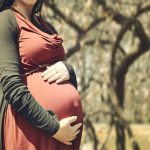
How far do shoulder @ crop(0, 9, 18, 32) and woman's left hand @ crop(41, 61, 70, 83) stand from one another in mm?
227

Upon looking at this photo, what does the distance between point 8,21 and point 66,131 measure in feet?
1.70

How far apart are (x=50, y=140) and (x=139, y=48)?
4.84m

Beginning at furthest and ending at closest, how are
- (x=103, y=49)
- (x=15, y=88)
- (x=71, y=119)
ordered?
1. (x=103, y=49)
2. (x=71, y=119)
3. (x=15, y=88)

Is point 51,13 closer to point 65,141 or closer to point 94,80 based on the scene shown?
point 94,80

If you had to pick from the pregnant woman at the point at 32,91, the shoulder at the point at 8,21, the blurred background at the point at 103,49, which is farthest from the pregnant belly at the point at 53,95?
the blurred background at the point at 103,49

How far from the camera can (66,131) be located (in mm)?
2852

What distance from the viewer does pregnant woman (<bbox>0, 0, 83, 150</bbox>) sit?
2773mm

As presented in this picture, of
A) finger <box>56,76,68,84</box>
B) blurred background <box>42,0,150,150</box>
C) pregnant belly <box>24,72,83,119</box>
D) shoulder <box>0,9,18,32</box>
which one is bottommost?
blurred background <box>42,0,150,150</box>

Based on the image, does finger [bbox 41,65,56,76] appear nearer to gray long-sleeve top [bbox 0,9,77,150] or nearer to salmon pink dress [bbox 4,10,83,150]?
salmon pink dress [bbox 4,10,83,150]

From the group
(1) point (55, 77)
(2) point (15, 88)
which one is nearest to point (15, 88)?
(2) point (15, 88)

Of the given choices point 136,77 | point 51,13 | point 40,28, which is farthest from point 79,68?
point 40,28

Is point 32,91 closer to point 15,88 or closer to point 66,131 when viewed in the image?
point 15,88

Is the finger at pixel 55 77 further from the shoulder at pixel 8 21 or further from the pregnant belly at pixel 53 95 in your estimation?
the shoulder at pixel 8 21

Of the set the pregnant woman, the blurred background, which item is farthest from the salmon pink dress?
the blurred background
